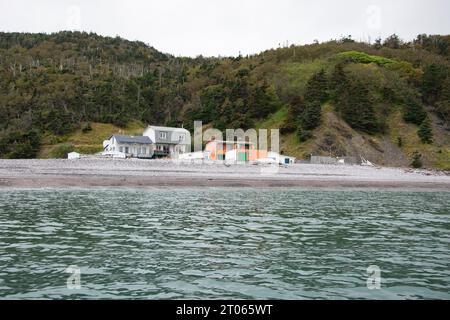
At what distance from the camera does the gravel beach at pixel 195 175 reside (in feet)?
122

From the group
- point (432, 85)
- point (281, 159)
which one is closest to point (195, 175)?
point (281, 159)

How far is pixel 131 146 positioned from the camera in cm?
7138

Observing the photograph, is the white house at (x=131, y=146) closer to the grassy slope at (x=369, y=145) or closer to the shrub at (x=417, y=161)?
the grassy slope at (x=369, y=145)

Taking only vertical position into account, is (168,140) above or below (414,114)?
below

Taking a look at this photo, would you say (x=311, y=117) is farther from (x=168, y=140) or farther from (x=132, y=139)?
(x=132, y=139)

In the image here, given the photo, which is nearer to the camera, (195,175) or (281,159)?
(195,175)

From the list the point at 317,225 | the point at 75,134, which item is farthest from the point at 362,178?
the point at 75,134

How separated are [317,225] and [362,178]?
29.7m

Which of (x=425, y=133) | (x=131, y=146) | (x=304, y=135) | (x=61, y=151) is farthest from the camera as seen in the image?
(x=425, y=133)

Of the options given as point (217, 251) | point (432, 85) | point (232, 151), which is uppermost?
point (432, 85)

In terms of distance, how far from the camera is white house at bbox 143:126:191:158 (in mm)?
74312

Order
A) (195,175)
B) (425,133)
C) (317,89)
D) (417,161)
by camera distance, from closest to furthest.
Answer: (195,175), (417,161), (425,133), (317,89)

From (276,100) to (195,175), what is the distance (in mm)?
50017

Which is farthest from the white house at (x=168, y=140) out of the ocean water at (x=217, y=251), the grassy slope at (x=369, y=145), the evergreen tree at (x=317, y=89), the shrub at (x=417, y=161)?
the ocean water at (x=217, y=251)
